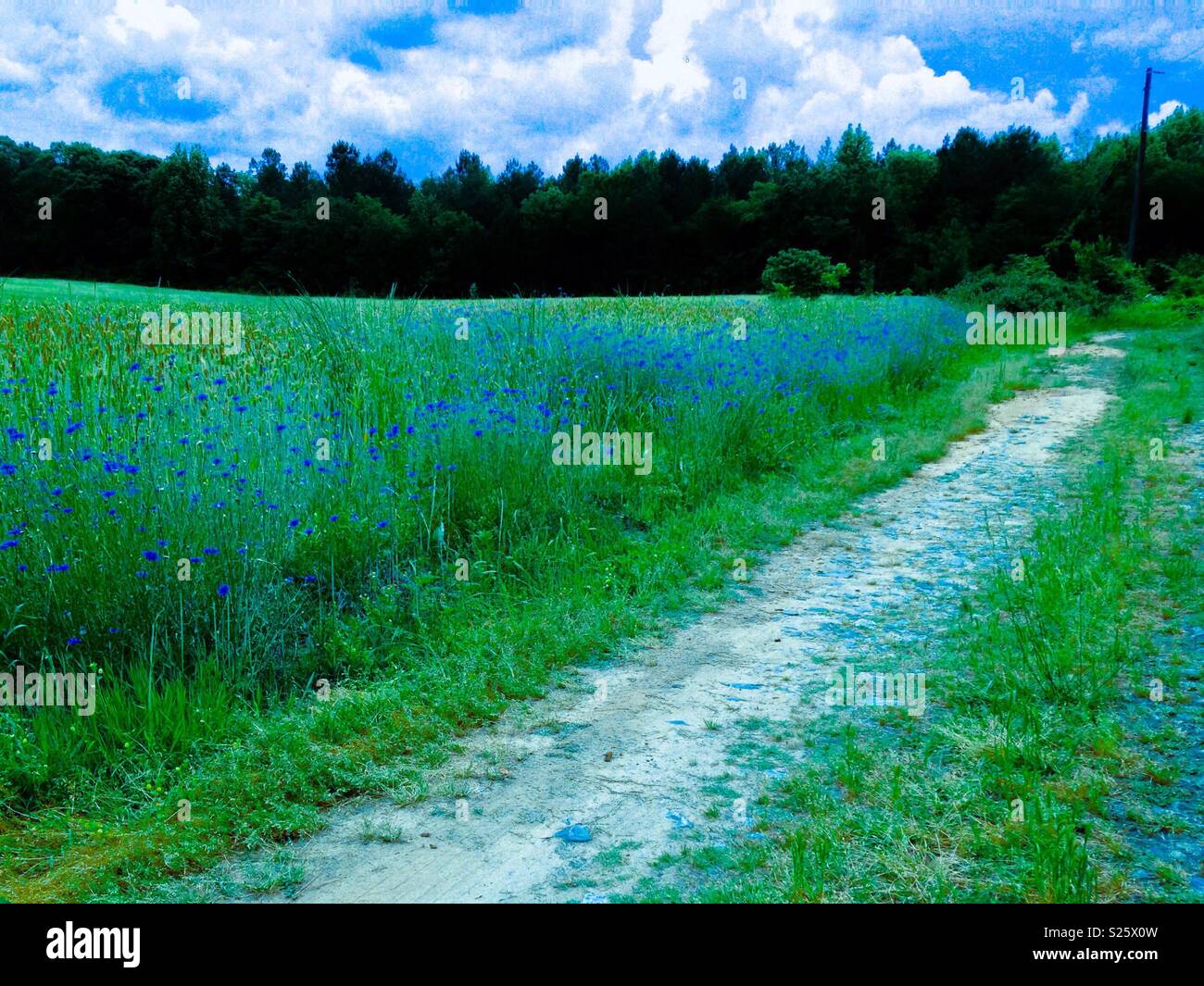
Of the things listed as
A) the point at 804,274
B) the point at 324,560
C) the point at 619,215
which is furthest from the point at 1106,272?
the point at 324,560

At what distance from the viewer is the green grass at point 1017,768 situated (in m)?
2.82

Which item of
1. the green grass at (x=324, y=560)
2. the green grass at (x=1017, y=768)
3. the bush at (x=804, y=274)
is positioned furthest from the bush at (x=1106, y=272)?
the green grass at (x=1017, y=768)

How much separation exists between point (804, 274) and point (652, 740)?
22.5m

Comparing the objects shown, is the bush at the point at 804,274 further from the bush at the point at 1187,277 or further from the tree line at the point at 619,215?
Result: the bush at the point at 1187,277

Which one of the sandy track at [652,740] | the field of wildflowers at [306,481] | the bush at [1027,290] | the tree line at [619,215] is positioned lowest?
the sandy track at [652,740]

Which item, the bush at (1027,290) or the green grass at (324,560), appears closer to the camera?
the green grass at (324,560)

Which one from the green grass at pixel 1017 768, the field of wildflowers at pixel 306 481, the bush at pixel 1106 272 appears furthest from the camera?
the bush at pixel 1106 272

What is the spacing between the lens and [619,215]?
33.5 metres

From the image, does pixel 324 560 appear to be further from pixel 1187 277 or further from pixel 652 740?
pixel 1187 277

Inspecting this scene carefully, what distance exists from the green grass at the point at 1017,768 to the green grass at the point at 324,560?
1.48 metres

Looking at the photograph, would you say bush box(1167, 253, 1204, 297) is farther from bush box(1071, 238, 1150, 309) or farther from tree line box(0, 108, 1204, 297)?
tree line box(0, 108, 1204, 297)

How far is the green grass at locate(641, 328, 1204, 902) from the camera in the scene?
282 centimetres
